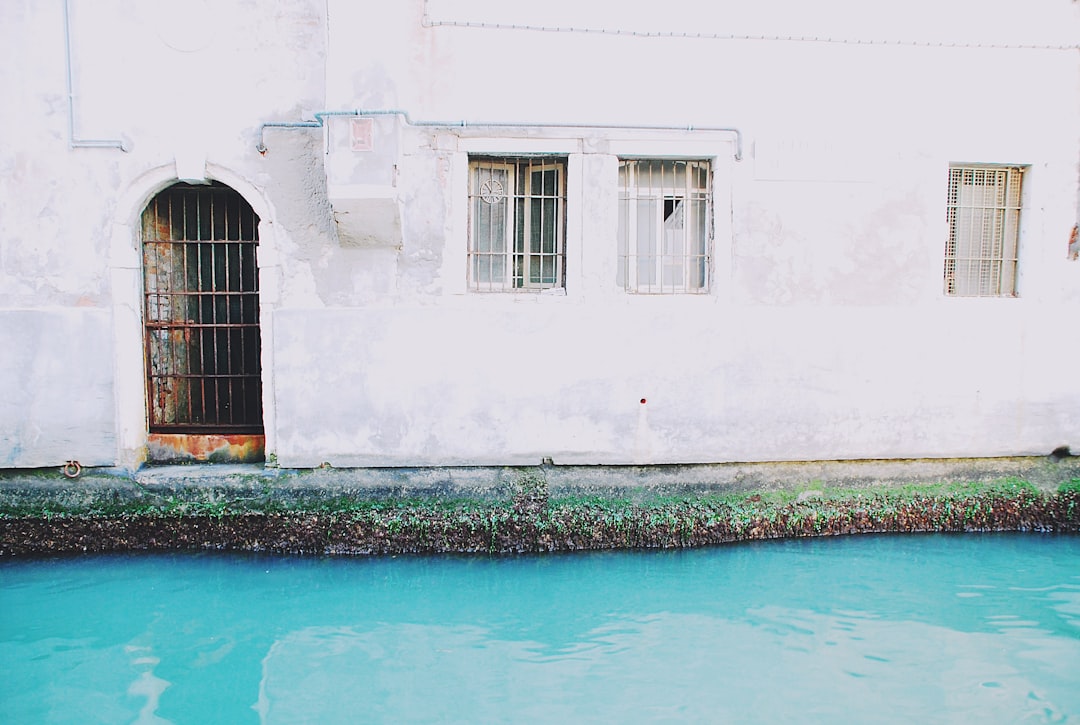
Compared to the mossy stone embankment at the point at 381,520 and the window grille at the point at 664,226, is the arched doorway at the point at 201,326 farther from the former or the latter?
the window grille at the point at 664,226

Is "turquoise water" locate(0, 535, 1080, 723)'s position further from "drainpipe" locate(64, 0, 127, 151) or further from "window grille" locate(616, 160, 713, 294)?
"drainpipe" locate(64, 0, 127, 151)

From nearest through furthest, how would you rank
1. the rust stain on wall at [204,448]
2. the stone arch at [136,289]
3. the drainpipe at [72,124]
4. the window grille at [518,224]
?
1. the drainpipe at [72,124]
2. the stone arch at [136,289]
3. the window grille at [518,224]
4. the rust stain on wall at [204,448]

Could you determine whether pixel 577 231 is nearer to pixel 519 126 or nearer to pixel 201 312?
pixel 519 126

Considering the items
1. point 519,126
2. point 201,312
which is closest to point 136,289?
point 201,312

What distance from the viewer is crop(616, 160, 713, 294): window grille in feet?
20.6

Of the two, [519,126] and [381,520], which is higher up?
[519,126]

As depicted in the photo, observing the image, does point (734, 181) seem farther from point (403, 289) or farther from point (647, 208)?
point (403, 289)

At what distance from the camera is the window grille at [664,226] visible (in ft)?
→ 20.6

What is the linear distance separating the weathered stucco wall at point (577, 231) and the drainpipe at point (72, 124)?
28 mm

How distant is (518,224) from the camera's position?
6289mm

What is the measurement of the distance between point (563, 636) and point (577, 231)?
3132 millimetres

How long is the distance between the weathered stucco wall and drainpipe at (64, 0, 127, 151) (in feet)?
0.09

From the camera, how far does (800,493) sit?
6344 mm

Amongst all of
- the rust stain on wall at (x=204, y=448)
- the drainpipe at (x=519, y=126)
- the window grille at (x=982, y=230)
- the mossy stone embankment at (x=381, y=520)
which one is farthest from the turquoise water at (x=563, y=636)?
the drainpipe at (x=519, y=126)
